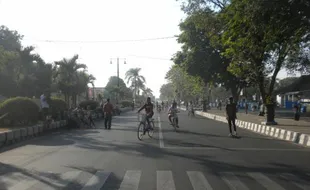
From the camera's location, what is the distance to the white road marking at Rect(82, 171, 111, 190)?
7.70 m

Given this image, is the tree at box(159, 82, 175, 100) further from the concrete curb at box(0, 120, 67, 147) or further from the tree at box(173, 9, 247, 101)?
the concrete curb at box(0, 120, 67, 147)

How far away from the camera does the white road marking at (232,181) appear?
783 centimetres

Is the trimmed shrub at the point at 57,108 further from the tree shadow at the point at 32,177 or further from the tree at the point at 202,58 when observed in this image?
the tree at the point at 202,58

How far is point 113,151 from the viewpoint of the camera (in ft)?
42.9

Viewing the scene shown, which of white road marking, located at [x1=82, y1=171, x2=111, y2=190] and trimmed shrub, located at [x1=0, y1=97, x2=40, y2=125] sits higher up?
trimmed shrub, located at [x1=0, y1=97, x2=40, y2=125]

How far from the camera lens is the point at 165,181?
27.1ft

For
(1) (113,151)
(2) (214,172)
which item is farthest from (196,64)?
(2) (214,172)

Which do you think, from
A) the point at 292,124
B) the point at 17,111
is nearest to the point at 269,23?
the point at 292,124

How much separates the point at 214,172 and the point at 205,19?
731 inches

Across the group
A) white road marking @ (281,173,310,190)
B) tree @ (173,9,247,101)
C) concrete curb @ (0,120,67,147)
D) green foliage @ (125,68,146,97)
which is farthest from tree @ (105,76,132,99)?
white road marking @ (281,173,310,190)

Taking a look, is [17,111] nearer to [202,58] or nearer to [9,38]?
[202,58]

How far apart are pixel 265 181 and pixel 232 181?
28.3 inches

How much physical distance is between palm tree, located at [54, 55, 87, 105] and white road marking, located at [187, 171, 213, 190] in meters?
38.5

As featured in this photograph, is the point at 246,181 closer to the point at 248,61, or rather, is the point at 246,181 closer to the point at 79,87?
the point at 248,61
